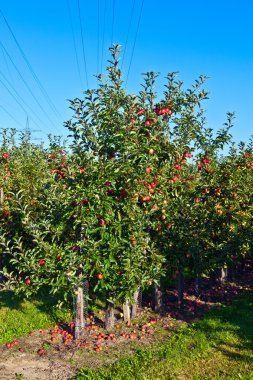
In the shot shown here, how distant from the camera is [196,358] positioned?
7.00 metres

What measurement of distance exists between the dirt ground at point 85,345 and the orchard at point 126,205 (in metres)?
0.37

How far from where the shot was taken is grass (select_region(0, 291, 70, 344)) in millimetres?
8727

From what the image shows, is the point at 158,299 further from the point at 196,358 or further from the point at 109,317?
the point at 196,358

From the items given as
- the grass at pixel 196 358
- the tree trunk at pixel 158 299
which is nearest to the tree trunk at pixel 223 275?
the tree trunk at pixel 158 299

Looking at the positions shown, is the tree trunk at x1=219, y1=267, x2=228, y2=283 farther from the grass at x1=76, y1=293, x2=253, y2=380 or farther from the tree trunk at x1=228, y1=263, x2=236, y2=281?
the grass at x1=76, y1=293, x2=253, y2=380

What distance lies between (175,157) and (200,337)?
4233 millimetres

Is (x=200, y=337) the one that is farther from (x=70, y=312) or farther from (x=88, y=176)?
(x=88, y=176)

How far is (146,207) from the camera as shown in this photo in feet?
27.7

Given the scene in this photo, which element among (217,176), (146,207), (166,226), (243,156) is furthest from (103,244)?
(243,156)

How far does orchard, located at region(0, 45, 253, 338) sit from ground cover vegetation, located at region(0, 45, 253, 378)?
0.08 ft

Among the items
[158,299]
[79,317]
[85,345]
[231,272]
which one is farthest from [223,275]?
[85,345]

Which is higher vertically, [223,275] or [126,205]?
[126,205]

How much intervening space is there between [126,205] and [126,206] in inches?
1.7

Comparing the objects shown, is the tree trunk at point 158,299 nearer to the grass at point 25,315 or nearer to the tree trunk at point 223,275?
the grass at point 25,315
